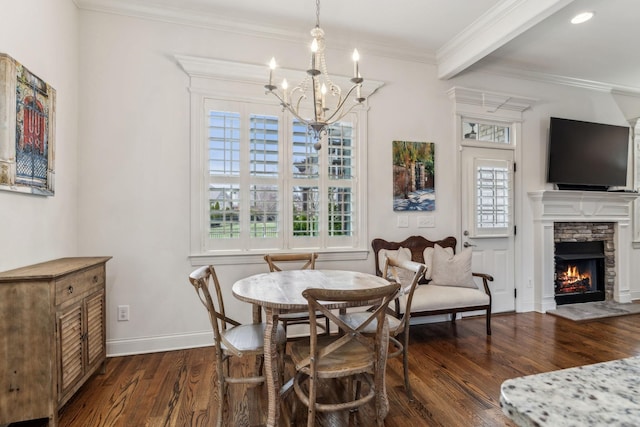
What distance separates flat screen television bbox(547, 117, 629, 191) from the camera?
4207 mm

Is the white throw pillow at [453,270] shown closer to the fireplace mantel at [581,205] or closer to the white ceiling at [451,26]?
the fireplace mantel at [581,205]

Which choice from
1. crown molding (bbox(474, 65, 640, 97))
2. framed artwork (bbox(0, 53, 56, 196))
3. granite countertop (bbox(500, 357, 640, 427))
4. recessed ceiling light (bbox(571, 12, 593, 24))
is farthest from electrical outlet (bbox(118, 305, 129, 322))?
recessed ceiling light (bbox(571, 12, 593, 24))

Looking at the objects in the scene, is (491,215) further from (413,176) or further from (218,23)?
(218,23)

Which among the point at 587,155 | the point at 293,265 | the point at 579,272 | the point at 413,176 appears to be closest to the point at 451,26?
the point at 413,176

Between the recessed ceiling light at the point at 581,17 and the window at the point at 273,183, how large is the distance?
2215 mm

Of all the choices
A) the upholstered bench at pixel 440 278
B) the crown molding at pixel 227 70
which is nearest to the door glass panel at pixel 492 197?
the upholstered bench at pixel 440 278

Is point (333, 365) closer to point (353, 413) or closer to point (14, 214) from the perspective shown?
point (353, 413)

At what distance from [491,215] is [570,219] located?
3.94 ft

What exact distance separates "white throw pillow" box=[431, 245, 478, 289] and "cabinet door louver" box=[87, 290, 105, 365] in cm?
306

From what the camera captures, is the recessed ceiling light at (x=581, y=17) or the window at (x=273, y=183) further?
the window at (x=273, y=183)

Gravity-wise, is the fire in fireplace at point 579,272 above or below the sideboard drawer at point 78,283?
below

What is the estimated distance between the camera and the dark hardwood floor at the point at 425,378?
2018mm

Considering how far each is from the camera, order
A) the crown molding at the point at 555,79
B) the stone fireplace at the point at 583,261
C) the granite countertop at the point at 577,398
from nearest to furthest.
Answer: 1. the granite countertop at the point at 577,398
2. the crown molding at the point at 555,79
3. the stone fireplace at the point at 583,261

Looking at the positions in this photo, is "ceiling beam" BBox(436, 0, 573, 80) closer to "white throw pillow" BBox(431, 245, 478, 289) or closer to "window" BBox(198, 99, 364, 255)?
"window" BBox(198, 99, 364, 255)
